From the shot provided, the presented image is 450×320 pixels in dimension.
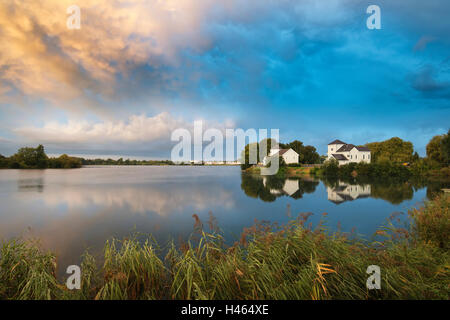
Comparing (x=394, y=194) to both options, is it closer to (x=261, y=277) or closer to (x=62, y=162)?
(x=261, y=277)

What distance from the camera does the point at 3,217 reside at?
39.5ft

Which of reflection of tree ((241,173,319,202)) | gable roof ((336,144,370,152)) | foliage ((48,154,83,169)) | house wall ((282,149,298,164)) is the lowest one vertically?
reflection of tree ((241,173,319,202))

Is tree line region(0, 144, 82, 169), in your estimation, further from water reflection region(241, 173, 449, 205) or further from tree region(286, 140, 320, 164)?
tree region(286, 140, 320, 164)

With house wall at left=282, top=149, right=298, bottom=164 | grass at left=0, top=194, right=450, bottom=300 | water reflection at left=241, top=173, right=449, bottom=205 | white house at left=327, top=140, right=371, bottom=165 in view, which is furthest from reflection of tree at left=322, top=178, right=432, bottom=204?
house wall at left=282, top=149, right=298, bottom=164

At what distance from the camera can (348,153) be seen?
207 feet

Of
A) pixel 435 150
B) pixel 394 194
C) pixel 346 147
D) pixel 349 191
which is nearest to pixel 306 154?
pixel 346 147

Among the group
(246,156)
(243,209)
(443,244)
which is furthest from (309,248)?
(246,156)

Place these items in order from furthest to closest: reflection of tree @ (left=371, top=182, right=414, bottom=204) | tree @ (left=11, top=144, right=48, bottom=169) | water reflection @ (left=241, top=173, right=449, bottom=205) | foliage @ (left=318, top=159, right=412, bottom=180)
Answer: tree @ (left=11, top=144, right=48, bottom=169) → foliage @ (left=318, top=159, right=412, bottom=180) → water reflection @ (left=241, top=173, right=449, bottom=205) → reflection of tree @ (left=371, top=182, right=414, bottom=204)

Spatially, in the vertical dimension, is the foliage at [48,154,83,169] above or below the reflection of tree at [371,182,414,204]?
above

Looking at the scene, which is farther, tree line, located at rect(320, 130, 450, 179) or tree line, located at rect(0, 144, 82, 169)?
tree line, located at rect(0, 144, 82, 169)

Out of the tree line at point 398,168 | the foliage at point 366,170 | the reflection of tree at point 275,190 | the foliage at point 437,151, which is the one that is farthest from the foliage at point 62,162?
the foliage at point 437,151

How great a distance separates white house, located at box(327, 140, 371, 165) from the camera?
62.3 meters
